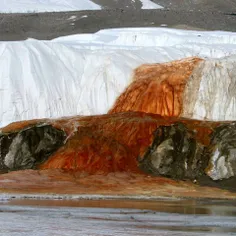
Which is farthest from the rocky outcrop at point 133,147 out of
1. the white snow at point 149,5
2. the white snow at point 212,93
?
A: the white snow at point 149,5

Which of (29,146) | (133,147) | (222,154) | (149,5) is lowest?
(29,146)

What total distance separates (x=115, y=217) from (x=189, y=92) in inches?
630

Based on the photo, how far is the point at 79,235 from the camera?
18.3 meters

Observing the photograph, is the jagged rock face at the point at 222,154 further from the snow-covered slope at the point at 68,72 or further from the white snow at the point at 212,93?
the snow-covered slope at the point at 68,72

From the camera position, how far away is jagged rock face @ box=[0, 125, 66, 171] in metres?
34.8

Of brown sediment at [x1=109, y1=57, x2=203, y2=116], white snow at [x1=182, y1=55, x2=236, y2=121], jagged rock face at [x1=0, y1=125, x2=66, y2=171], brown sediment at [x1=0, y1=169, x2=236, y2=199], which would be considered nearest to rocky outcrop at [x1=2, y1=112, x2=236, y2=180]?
jagged rock face at [x1=0, y1=125, x2=66, y2=171]

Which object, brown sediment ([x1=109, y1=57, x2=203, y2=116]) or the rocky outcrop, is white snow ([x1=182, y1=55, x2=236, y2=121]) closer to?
brown sediment ([x1=109, y1=57, x2=203, y2=116])


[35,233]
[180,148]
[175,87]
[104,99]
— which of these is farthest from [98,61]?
[35,233]

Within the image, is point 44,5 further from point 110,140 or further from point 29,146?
point 110,140

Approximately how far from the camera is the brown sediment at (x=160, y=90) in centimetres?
3700

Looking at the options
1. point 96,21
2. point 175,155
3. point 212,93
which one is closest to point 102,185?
point 175,155

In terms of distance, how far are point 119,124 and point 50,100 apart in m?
5.55

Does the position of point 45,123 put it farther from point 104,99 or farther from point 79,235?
point 79,235

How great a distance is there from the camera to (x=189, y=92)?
122 ft
